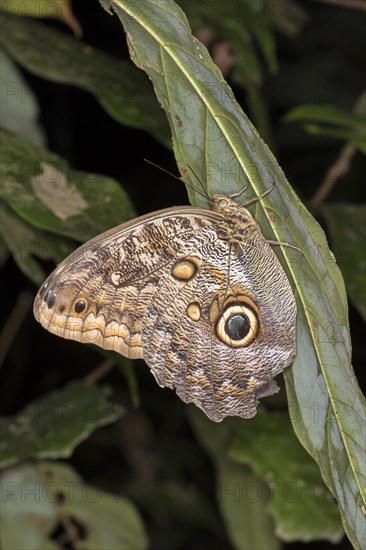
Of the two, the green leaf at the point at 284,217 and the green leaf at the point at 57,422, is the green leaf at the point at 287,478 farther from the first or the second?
the green leaf at the point at 284,217

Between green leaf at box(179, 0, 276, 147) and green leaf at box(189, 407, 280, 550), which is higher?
green leaf at box(179, 0, 276, 147)

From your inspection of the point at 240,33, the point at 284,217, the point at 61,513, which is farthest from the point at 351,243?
the point at 61,513

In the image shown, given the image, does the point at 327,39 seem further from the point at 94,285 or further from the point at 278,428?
the point at 94,285

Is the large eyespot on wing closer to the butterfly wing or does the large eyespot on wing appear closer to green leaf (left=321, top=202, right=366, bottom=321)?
the butterfly wing

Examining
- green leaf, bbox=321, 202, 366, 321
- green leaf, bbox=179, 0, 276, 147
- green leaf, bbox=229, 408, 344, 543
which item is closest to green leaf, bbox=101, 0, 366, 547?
green leaf, bbox=321, 202, 366, 321

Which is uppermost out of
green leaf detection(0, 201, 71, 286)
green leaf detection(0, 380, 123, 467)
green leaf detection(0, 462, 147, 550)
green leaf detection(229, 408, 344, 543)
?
green leaf detection(0, 201, 71, 286)

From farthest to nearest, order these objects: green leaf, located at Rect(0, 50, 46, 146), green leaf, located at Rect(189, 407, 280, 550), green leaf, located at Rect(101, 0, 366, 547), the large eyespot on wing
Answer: green leaf, located at Rect(189, 407, 280, 550)
green leaf, located at Rect(0, 50, 46, 146)
the large eyespot on wing
green leaf, located at Rect(101, 0, 366, 547)

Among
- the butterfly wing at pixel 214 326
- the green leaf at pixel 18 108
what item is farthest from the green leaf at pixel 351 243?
the green leaf at pixel 18 108

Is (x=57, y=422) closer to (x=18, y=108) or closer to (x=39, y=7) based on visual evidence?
(x=18, y=108)
